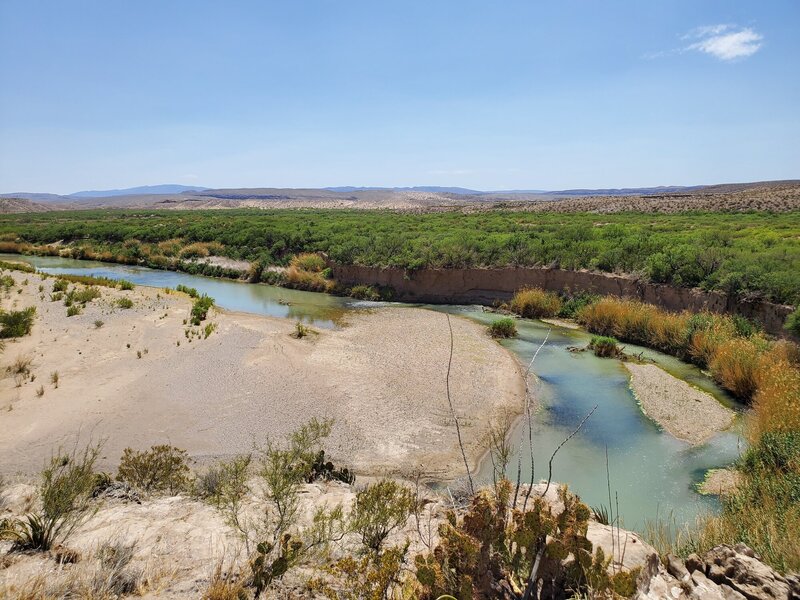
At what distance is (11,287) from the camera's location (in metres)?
21.3

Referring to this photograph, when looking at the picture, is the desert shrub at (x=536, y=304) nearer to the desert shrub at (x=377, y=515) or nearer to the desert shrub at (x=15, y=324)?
the desert shrub at (x=377, y=515)

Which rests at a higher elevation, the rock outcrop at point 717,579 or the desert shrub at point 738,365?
the rock outcrop at point 717,579

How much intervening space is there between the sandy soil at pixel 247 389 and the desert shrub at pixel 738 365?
16.2ft

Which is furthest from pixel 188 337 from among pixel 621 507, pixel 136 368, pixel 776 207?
pixel 776 207

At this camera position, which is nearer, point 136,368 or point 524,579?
point 524,579

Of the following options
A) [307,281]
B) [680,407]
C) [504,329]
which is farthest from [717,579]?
[307,281]

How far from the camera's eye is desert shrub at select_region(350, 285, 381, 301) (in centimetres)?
2413

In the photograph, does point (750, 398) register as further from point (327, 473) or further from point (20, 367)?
point (20, 367)

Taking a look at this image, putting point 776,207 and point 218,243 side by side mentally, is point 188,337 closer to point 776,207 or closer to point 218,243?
point 218,243

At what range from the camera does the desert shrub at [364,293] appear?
24.1 metres

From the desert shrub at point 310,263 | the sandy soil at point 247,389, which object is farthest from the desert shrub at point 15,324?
the desert shrub at point 310,263

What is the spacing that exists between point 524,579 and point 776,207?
53.6m

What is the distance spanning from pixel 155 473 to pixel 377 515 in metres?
4.01

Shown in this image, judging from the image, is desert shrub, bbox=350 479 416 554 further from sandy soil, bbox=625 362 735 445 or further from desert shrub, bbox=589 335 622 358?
desert shrub, bbox=589 335 622 358
